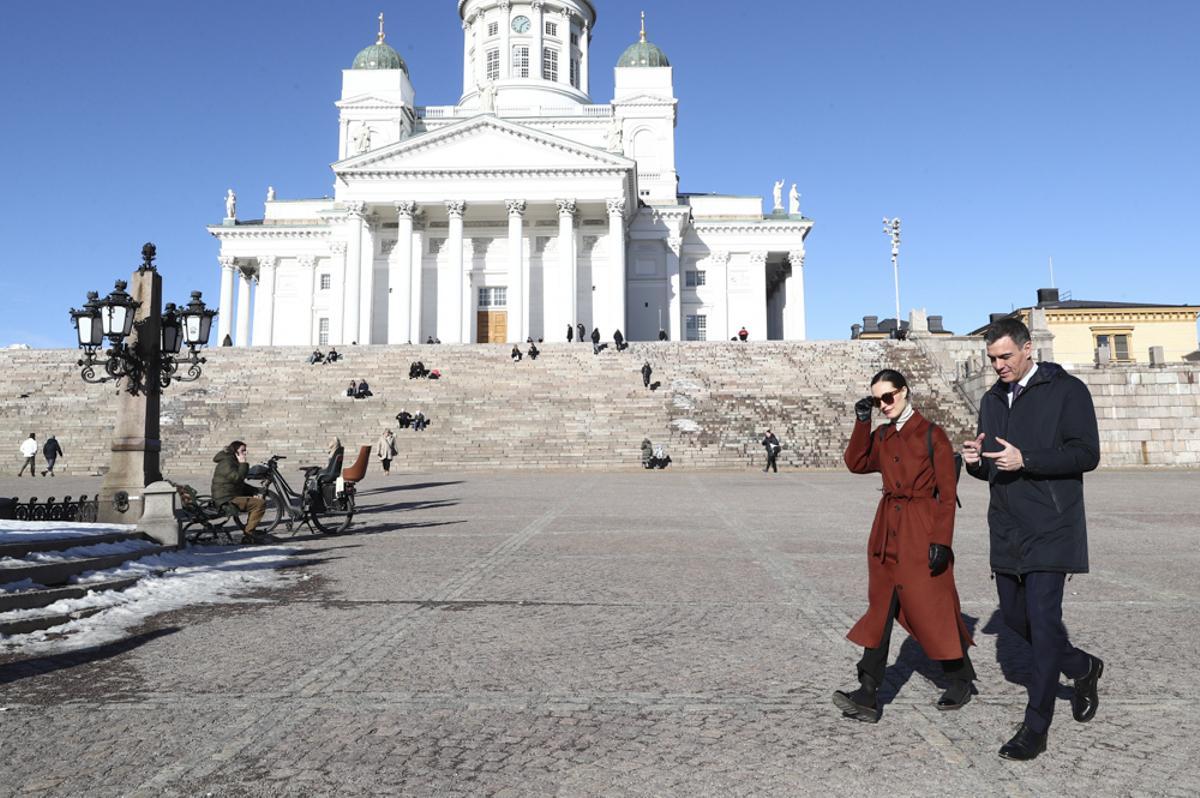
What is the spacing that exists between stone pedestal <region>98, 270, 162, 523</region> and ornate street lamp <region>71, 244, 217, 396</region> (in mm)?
17

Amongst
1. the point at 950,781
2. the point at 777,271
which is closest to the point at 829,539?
the point at 950,781

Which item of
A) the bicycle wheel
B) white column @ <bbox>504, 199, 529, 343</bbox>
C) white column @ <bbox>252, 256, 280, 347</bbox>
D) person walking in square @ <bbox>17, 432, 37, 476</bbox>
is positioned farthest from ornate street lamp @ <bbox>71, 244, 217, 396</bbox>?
white column @ <bbox>252, 256, 280, 347</bbox>

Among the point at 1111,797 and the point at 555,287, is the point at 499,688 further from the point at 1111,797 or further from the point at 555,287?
the point at 555,287

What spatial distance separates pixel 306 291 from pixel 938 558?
66.3 m

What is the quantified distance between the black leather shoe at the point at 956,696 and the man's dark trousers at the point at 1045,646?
37 cm

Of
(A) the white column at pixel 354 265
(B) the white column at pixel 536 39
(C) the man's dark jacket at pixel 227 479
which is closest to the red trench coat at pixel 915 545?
(C) the man's dark jacket at pixel 227 479

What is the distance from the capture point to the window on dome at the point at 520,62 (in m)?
68.2

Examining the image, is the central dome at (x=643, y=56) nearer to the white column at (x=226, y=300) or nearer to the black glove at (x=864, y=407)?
the white column at (x=226, y=300)

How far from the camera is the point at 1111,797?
3363 millimetres

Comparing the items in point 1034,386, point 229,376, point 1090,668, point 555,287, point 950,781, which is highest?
point 555,287

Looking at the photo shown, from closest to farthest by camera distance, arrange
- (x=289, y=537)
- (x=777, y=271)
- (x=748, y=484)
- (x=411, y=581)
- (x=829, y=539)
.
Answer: (x=411, y=581)
(x=829, y=539)
(x=289, y=537)
(x=748, y=484)
(x=777, y=271)

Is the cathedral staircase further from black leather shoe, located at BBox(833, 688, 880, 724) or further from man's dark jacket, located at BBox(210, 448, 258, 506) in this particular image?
black leather shoe, located at BBox(833, 688, 880, 724)

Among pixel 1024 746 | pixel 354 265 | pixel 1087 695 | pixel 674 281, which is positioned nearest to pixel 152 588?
pixel 1024 746

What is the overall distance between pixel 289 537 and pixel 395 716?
28.4ft
